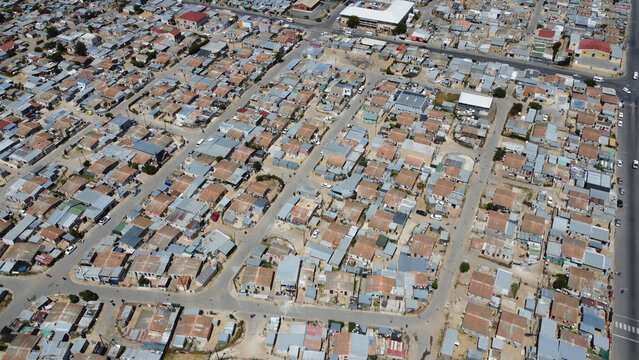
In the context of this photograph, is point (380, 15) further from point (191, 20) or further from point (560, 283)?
point (560, 283)

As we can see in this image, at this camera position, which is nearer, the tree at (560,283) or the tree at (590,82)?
the tree at (560,283)

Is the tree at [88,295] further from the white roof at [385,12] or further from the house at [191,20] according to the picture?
the white roof at [385,12]

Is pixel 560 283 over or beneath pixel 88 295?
beneath

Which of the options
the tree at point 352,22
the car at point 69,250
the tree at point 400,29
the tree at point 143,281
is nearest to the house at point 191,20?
the tree at point 352,22

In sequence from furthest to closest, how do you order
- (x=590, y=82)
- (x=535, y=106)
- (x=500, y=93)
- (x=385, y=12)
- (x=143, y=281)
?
(x=385, y=12) → (x=590, y=82) → (x=500, y=93) → (x=535, y=106) → (x=143, y=281)

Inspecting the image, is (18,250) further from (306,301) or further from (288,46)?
(288,46)

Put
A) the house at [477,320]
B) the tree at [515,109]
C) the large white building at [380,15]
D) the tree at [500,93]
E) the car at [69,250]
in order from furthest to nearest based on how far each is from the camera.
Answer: the large white building at [380,15] < the tree at [500,93] < the tree at [515,109] < the car at [69,250] < the house at [477,320]

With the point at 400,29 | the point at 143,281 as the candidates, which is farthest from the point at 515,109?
the point at 143,281
